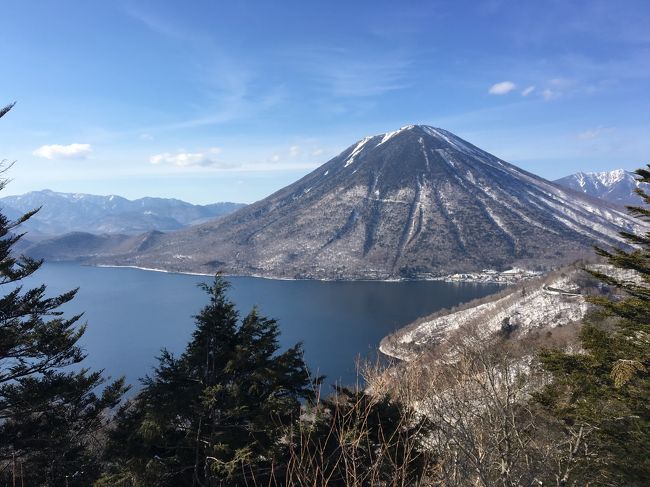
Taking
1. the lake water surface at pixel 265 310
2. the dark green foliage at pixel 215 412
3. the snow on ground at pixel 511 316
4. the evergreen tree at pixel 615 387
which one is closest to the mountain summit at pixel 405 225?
the lake water surface at pixel 265 310

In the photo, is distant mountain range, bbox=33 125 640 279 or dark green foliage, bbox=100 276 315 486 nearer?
dark green foliage, bbox=100 276 315 486

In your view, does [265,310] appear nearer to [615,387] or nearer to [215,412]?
[215,412]

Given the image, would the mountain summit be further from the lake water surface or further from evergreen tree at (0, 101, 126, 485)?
evergreen tree at (0, 101, 126, 485)

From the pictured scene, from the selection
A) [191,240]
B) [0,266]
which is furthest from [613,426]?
[191,240]

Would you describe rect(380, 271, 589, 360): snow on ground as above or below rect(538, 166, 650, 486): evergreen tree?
below

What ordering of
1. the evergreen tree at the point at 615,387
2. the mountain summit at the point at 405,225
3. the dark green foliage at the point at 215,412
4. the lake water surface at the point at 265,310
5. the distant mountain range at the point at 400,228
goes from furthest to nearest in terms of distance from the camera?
the mountain summit at the point at 405,225, the distant mountain range at the point at 400,228, the lake water surface at the point at 265,310, the dark green foliage at the point at 215,412, the evergreen tree at the point at 615,387

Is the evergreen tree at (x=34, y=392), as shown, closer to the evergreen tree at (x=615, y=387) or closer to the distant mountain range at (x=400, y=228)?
the evergreen tree at (x=615, y=387)

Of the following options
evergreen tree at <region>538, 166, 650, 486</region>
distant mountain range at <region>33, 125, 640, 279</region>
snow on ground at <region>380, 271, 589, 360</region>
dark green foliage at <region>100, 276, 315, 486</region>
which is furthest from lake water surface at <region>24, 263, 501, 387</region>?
evergreen tree at <region>538, 166, 650, 486</region>
